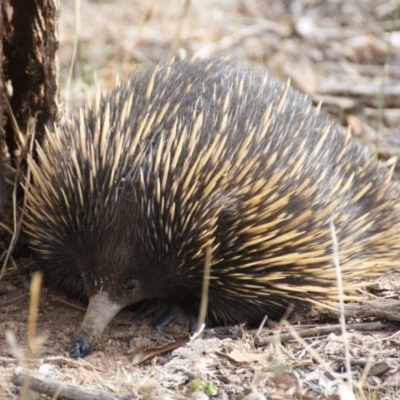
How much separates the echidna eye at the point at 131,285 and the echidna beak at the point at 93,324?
0.09m

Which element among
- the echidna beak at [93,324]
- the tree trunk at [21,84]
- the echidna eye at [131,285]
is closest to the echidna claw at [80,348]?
the echidna beak at [93,324]

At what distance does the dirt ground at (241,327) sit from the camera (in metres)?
3.38

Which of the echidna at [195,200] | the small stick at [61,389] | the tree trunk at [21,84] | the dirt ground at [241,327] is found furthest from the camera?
the tree trunk at [21,84]

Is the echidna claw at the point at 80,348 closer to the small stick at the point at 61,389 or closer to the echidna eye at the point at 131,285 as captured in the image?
the echidna eye at the point at 131,285

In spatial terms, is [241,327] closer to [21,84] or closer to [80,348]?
[80,348]

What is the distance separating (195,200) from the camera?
3729 millimetres

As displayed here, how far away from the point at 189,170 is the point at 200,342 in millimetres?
790

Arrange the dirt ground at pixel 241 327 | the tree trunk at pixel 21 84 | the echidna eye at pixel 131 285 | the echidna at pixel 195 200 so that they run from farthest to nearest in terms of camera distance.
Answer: the tree trunk at pixel 21 84 < the echidna eye at pixel 131 285 < the echidna at pixel 195 200 < the dirt ground at pixel 241 327

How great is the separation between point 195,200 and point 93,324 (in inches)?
29.5

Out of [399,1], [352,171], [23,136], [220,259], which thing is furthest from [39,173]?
[399,1]

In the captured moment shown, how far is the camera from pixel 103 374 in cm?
359

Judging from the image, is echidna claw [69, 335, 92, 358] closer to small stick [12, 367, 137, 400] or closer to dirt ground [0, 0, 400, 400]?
dirt ground [0, 0, 400, 400]

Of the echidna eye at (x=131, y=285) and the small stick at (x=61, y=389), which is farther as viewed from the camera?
the echidna eye at (x=131, y=285)

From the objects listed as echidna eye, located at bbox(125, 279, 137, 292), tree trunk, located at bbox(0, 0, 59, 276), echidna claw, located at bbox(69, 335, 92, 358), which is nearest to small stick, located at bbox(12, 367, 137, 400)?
echidna claw, located at bbox(69, 335, 92, 358)
